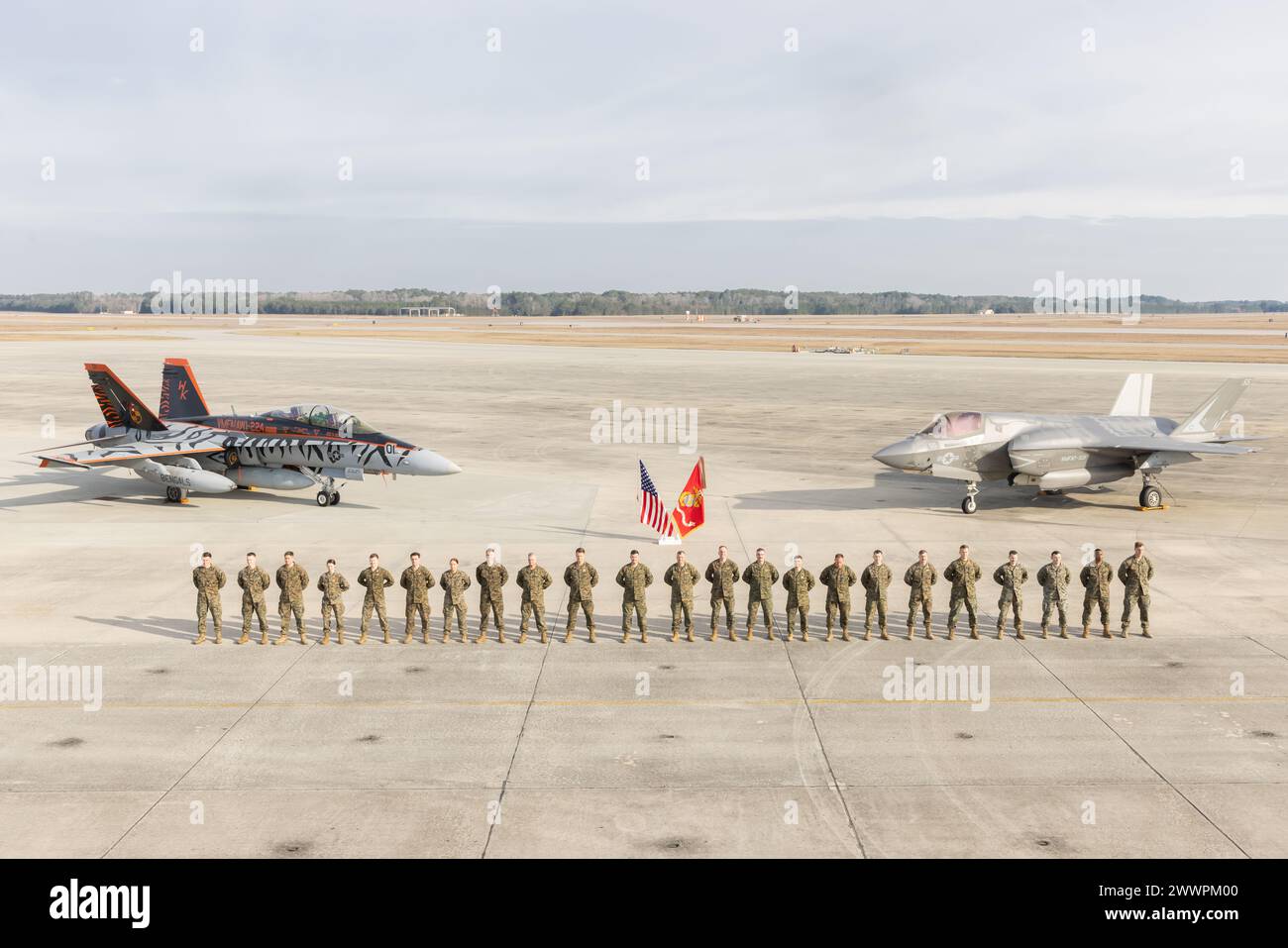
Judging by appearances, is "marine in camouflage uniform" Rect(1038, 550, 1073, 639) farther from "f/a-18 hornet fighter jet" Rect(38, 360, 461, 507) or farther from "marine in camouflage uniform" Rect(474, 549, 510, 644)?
"f/a-18 hornet fighter jet" Rect(38, 360, 461, 507)

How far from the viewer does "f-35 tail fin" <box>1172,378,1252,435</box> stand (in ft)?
89.0

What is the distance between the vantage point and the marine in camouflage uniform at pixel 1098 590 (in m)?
15.4

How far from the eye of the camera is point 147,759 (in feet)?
36.8

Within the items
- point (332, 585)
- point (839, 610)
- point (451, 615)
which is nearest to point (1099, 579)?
point (839, 610)

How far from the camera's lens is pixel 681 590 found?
50.1ft

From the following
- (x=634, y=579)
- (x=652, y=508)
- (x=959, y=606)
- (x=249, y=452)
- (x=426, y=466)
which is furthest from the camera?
(x=249, y=452)

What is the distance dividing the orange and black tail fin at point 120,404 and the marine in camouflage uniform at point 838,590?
1882 centimetres

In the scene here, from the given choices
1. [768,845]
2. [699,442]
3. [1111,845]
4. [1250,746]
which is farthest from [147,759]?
[699,442]

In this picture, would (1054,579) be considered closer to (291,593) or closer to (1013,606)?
(1013,606)

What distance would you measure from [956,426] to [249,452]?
16.3 metres

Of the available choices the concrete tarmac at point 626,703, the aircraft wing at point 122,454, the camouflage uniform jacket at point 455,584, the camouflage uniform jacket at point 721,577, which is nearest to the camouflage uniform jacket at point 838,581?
the concrete tarmac at point 626,703

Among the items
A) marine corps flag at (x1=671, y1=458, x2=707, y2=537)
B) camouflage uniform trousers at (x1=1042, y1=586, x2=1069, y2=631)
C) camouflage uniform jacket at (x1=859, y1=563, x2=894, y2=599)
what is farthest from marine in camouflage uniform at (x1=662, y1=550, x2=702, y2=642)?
camouflage uniform trousers at (x1=1042, y1=586, x2=1069, y2=631)

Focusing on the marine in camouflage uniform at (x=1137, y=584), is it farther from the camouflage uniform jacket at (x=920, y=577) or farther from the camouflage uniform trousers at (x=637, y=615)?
the camouflage uniform trousers at (x=637, y=615)
